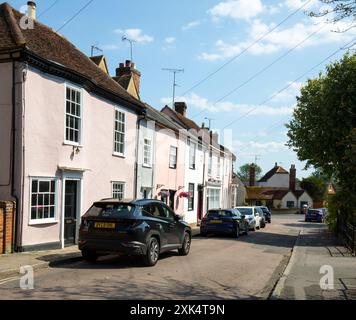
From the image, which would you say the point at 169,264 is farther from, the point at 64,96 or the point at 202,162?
the point at 202,162

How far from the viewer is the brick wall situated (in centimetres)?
1274

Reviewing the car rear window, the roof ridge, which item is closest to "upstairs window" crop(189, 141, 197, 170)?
the car rear window

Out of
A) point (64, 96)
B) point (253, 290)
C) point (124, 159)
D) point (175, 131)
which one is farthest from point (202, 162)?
point (253, 290)

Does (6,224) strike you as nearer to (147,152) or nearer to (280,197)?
(147,152)

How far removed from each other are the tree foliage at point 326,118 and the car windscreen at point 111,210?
1336cm

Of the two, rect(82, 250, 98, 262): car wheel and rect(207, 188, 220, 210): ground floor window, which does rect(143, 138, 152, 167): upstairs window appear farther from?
rect(207, 188, 220, 210): ground floor window

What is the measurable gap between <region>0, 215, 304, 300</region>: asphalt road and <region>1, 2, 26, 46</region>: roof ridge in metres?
6.60

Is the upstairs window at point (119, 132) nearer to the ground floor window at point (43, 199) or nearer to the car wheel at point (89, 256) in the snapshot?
the ground floor window at point (43, 199)

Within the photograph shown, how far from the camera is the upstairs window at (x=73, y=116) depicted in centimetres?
1552

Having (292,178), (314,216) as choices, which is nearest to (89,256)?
(314,216)

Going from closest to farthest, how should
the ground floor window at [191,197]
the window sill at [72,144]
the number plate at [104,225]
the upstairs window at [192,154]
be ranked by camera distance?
the number plate at [104,225], the window sill at [72,144], the upstairs window at [192,154], the ground floor window at [191,197]

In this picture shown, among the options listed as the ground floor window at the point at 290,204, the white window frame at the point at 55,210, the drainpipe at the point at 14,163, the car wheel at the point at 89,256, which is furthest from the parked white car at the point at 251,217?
the ground floor window at the point at 290,204

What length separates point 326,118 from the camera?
2483cm
